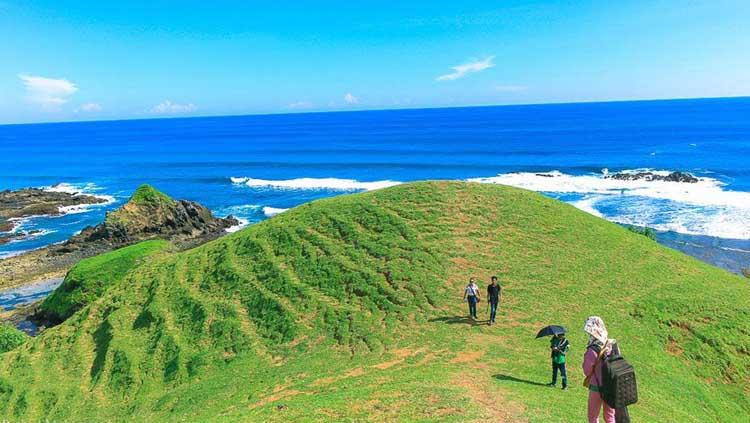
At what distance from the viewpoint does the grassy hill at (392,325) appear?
55.2 feet

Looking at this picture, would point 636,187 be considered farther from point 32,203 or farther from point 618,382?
point 32,203

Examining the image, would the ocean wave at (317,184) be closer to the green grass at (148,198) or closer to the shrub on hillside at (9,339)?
the green grass at (148,198)

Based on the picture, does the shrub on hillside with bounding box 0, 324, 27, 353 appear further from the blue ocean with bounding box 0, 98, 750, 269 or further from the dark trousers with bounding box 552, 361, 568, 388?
the blue ocean with bounding box 0, 98, 750, 269

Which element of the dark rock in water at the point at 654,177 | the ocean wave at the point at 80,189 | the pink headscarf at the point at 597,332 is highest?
the pink headscarf at the point at 597,332

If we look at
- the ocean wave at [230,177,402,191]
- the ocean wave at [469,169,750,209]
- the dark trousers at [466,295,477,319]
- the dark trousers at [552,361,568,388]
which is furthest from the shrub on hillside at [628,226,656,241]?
the ocean wave at [230,177,402,191]

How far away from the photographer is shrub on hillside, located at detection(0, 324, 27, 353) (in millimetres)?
28188

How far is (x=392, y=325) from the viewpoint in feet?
72.0

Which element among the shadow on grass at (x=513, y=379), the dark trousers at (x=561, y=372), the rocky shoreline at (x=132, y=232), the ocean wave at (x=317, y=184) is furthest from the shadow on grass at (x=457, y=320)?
the ocean wave at (x=317, y=184)

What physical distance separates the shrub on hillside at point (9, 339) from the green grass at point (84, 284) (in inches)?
270

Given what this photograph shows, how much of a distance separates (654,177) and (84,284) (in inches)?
3327

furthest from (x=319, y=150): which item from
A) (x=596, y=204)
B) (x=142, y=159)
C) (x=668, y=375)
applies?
(x=668, y=375)

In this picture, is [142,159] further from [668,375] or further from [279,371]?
[668,375]

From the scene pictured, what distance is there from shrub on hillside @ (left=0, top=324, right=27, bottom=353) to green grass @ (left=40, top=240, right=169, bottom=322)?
270 inches

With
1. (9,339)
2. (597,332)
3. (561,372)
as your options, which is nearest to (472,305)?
A: (561,372)
